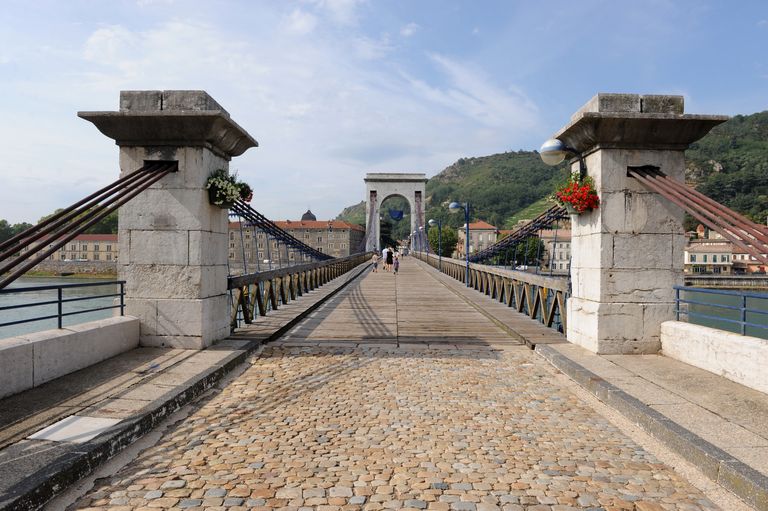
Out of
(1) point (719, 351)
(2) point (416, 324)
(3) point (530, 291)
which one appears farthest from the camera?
(3) point (530, 291)

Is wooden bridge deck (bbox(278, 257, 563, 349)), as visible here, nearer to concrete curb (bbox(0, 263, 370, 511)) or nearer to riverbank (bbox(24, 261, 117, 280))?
concrete curb (bbox(0, 263, 370, 511))

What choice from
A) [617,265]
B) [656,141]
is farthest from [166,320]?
[656,141]

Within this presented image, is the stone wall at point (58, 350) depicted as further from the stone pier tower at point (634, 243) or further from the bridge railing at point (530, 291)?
the bridge railing at point (530, 291)

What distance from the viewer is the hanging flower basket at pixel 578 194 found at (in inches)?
239

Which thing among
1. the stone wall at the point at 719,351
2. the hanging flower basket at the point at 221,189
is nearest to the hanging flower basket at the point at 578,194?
the stone wall at the point at 719,351

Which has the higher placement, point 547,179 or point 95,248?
point 547,179

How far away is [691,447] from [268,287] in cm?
832

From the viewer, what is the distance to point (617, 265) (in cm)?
603

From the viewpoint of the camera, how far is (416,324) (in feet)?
29.6

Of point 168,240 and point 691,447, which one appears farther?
point 168,240

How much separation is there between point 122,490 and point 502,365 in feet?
13.8

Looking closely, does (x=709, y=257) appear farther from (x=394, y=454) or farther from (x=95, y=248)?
(x=95, y=248)

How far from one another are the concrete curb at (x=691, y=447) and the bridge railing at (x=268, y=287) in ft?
15.9

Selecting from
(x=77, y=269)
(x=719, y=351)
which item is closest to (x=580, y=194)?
(x=719, y=351)
